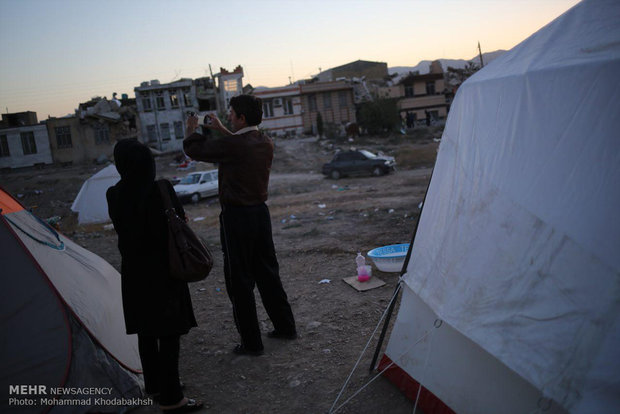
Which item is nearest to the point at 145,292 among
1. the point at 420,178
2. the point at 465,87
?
the point at 465,87

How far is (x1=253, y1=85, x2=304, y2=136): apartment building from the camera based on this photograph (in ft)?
137

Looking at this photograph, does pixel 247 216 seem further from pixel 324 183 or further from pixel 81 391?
pixel 324 183

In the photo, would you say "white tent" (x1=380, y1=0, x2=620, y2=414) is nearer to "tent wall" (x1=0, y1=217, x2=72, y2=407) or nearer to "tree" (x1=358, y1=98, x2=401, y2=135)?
"tent wall" (x1=0, y1=217, x2=72, y2=407)

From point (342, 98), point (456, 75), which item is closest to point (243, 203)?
point (342, 98)

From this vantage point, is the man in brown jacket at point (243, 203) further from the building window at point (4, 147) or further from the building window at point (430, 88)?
the building window at point (430, 88)

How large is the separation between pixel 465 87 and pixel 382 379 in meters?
1.95

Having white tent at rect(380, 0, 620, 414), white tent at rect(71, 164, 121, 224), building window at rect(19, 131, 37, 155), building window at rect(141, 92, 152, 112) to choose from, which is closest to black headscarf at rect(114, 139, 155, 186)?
white tent at rect(380, 0, 620, 414)

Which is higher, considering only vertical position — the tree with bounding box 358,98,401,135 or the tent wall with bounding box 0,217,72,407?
the tree with bounding box 358,98,401,135

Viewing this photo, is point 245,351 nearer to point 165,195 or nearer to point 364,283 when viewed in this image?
point 165,195

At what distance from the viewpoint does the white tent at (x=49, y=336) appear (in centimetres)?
264

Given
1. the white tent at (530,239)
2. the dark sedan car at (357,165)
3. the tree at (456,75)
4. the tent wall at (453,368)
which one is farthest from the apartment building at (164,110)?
the white tent at (530,239)

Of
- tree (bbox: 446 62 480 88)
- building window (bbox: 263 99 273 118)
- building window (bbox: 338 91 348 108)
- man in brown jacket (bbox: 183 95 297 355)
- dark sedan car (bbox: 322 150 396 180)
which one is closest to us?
man in brown jacket (bbox: 183 95 297 355)

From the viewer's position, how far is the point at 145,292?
268 centimetres

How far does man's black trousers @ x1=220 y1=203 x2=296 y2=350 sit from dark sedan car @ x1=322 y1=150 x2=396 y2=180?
1638 centimetres
